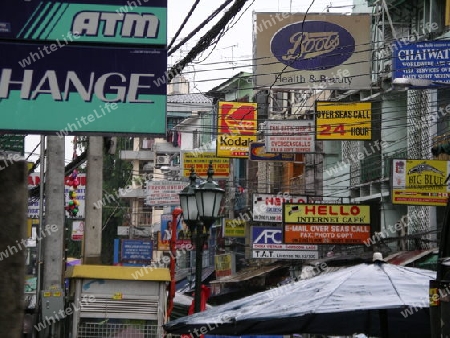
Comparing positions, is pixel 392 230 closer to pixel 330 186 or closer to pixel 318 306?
pixel 330 186

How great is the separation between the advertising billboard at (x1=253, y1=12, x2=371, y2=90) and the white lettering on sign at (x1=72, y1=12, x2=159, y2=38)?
61.0 ft

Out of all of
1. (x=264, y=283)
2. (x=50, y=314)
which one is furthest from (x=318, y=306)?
(x=264, y=283)

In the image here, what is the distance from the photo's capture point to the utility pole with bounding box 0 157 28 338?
120 inches

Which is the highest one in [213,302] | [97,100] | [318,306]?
[97,100]

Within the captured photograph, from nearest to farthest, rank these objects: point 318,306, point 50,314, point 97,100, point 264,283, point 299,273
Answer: point 97,100 → point 318,306 → point 50,314 → point 299,273 → point 264,283

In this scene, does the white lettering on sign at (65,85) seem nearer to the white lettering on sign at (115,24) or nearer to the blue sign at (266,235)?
the white lettering on sign at (115,24)

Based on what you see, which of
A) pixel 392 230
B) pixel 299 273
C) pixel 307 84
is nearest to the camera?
pixel 307 84

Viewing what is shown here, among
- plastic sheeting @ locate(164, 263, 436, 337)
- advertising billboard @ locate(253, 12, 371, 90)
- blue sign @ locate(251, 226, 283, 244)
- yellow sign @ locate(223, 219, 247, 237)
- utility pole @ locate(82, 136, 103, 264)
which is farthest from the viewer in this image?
yellow sign @ locate(223, 219, 247, 237)

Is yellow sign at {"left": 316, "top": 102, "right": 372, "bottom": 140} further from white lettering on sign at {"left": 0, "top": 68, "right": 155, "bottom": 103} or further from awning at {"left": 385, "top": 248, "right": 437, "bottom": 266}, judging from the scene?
white lettering on sign at {"left": 0, "top": 68, "right": 155, "bottom": 103}

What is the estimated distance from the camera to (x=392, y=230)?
3000 cm

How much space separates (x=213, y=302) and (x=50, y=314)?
25825 mm

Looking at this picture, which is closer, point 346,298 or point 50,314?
point 346,298

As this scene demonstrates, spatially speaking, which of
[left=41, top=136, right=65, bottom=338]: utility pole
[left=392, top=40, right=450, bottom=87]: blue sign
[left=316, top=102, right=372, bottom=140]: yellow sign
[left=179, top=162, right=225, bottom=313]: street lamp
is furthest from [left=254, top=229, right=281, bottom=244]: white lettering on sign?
[left=179, top=162, right=225, bottom=313]: street lamp

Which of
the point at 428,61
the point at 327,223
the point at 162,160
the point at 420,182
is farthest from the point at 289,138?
the point at 162,160
